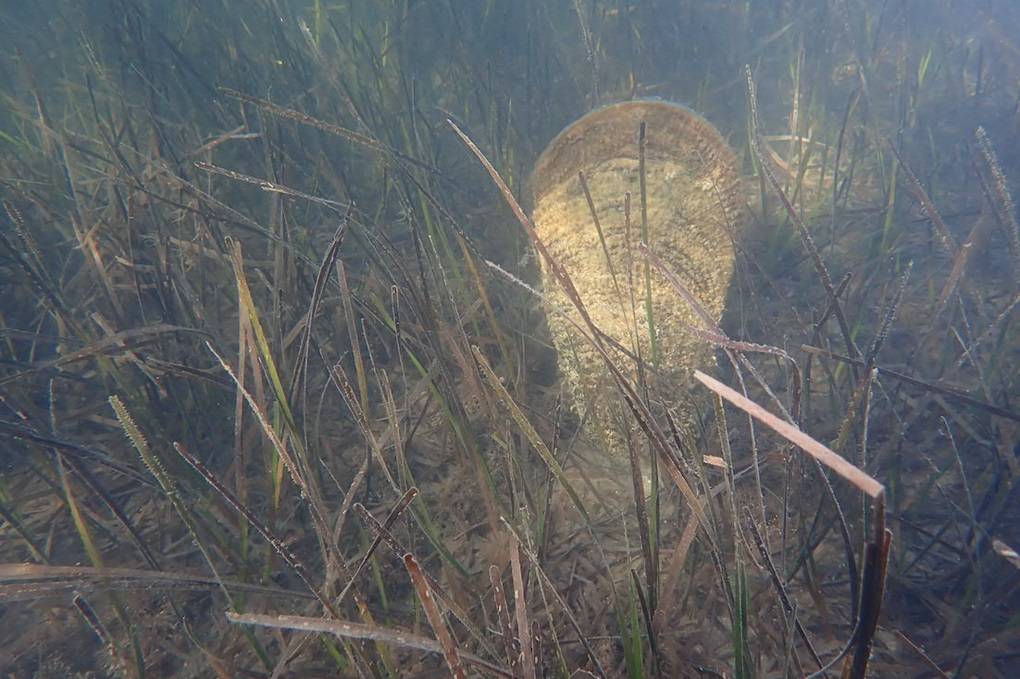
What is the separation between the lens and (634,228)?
2.48m

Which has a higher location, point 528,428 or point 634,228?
point 634,228

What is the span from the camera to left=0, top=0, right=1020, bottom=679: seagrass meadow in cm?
146

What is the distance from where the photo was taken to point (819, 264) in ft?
5.51

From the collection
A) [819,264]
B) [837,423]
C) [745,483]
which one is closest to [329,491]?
[745,483]

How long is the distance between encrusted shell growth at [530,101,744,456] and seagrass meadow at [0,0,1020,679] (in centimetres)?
2

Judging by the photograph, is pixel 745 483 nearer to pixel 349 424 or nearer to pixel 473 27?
pixel 349 424

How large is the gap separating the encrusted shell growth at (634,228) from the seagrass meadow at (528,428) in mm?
17

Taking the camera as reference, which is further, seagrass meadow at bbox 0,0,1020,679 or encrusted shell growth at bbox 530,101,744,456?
encrusted shell growth at bbox 530,101,744,456

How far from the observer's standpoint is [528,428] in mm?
1517

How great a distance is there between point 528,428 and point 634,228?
1358 mm

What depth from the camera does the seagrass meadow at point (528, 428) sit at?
146cm

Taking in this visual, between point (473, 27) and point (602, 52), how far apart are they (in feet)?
9.78

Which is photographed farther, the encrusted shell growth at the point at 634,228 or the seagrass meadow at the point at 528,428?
the encrusted shell growth at the point at 634,228

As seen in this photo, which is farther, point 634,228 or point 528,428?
point 634,228
